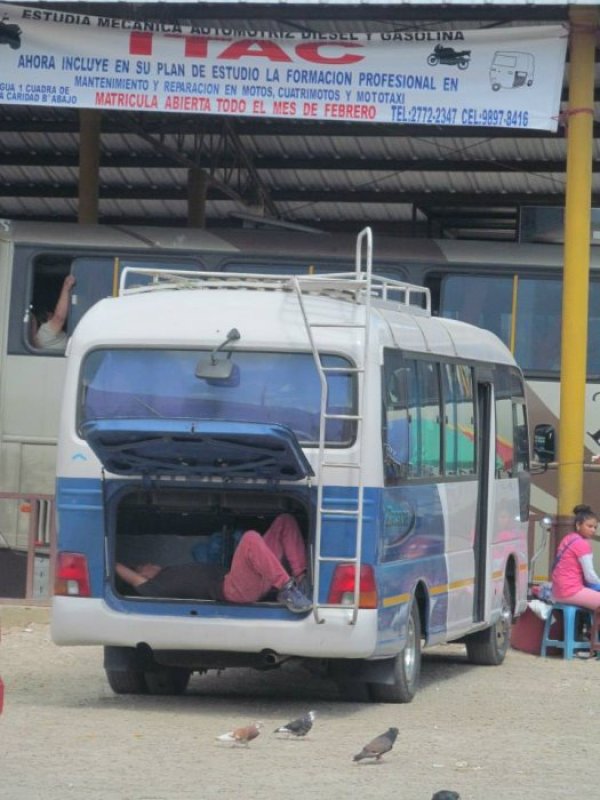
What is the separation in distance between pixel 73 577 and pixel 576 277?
8282 millimetres

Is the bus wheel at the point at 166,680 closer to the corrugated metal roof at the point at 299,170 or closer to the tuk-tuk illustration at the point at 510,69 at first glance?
the tuk-tuk illustration at the point at 510,69

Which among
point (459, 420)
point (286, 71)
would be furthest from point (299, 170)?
point (459, 420)

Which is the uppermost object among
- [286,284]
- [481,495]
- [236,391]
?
[286,284]

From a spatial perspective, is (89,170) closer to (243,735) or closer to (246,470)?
(246,470)

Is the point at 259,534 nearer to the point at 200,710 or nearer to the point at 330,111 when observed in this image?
the point at 200,710

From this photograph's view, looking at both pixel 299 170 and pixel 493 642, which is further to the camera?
pixel 299 170

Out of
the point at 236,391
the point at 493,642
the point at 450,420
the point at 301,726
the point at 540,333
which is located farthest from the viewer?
the point at 540,333

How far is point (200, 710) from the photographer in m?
11.5

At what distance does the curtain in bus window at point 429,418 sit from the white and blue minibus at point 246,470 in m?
0.06

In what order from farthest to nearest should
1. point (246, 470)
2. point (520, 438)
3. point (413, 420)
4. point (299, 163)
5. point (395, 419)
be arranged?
1. point (299, 163)
2. point (520, 438)
3. point (413, 420)
4. point (395, 419)
5. point (246, 470)

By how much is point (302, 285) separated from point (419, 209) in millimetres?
17696

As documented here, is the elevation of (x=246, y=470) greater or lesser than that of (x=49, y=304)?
lesser

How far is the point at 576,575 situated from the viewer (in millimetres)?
15023

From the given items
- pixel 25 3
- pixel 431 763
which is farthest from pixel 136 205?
pixel 431 763
